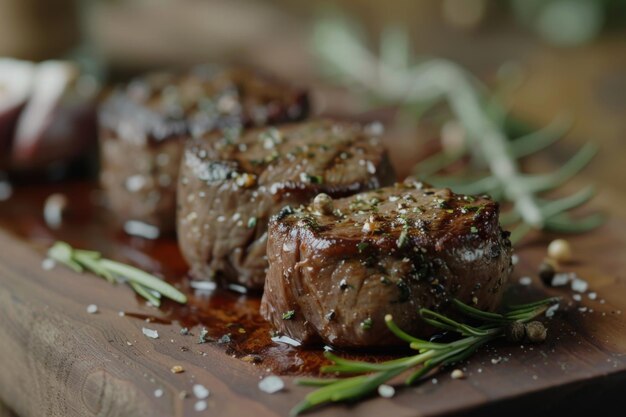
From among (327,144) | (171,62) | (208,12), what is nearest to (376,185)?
(327,144)

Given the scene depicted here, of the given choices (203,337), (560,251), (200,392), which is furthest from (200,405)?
(560,251)

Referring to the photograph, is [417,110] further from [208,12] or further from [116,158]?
[208,12]

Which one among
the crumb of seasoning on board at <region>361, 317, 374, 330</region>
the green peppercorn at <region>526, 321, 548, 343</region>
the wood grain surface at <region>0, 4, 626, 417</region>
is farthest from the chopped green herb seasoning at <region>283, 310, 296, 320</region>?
the green peppercorn at <region>526, 321, 548, 343</region>

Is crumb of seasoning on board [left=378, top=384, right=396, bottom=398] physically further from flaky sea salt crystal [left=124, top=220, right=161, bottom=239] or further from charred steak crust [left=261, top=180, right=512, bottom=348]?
flaky sea salt crystal [left=124, top=220, right=161, bottom=239]

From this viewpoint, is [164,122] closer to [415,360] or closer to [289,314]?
[289,314]

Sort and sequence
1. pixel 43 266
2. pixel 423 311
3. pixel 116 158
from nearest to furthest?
pixel 423 311
pixel 43 266
pixel 116 158

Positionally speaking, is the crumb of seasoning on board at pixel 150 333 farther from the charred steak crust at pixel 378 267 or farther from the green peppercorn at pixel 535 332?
the green peppercorn at pixel 535 332

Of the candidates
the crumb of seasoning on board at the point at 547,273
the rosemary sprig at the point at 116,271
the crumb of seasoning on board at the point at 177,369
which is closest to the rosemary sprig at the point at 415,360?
the crumb of seasoning on board at the point at 177,369
